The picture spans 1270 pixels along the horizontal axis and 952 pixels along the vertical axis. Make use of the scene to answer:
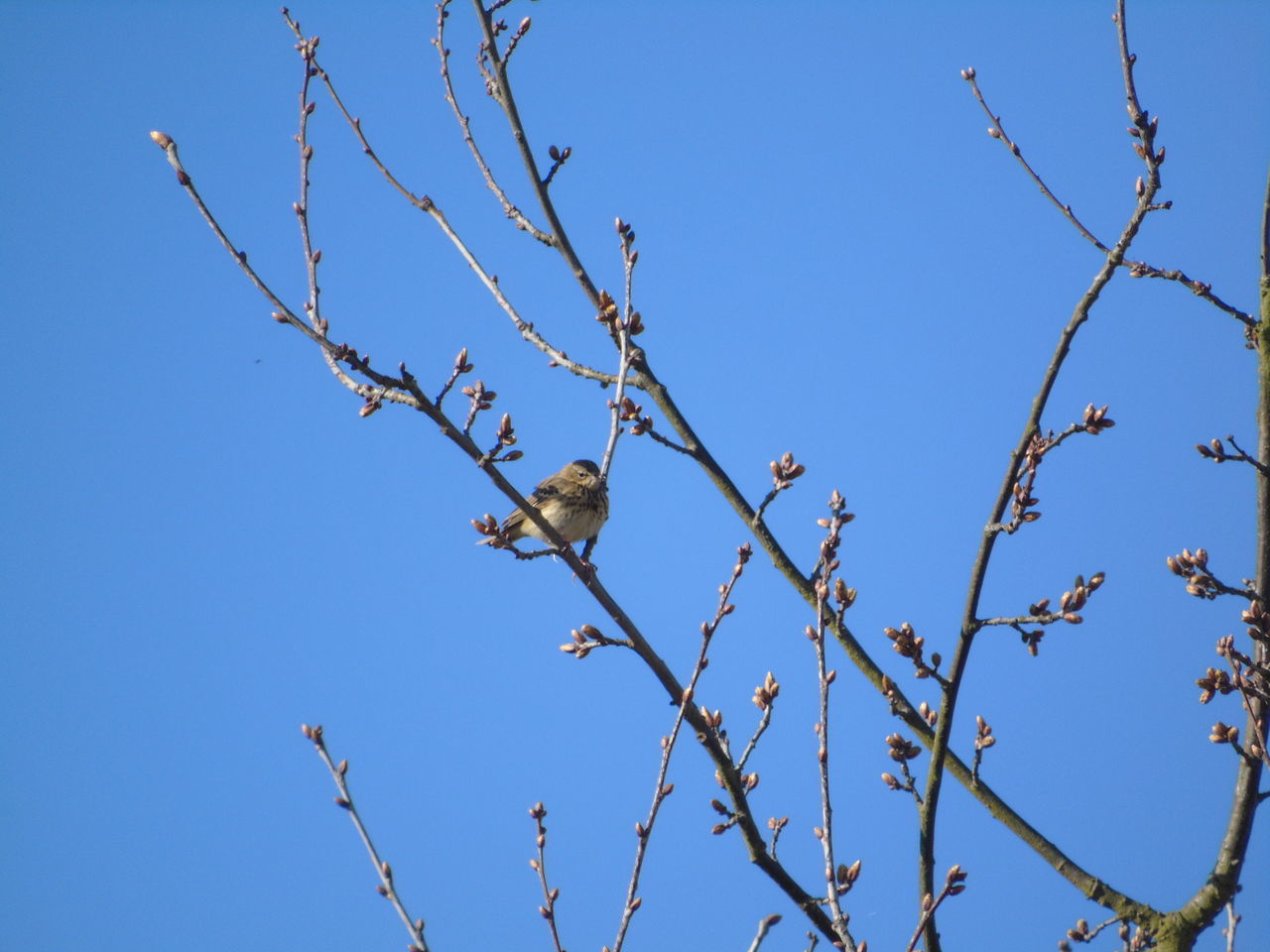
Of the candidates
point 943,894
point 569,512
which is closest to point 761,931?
point 943,894

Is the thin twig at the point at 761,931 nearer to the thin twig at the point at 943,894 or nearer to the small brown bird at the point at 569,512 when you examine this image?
the thin twig at the point at 943,894

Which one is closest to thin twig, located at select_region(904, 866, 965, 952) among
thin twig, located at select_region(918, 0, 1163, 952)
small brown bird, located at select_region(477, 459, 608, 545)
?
thin twig, located at select_region(918, 0, 1163, 952)

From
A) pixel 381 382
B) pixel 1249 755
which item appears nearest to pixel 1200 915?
pixel 1249 755

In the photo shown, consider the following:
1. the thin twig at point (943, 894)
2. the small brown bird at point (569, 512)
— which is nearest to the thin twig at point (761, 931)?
the thin twig at point (943, 894)

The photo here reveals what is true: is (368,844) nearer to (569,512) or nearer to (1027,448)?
(1027,448)

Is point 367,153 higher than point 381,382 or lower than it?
higher

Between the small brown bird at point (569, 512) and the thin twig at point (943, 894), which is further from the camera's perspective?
the small brown bird at point (569, 512)

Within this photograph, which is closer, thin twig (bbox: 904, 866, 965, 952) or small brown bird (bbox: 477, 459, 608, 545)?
thin twig (bbox: 904, 866, 965, 952)

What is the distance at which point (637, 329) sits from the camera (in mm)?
3984

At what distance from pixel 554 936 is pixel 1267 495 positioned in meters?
2.89

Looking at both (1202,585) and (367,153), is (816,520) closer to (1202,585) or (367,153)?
(1202,585)

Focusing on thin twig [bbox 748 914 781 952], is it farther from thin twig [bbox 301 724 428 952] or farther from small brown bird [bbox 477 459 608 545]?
small brown bird [bbox 477 459 608 545]

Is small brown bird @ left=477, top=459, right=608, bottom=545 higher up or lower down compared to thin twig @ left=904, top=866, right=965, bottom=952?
higher up

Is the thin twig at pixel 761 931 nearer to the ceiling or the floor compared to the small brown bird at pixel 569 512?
nearer to the floor
